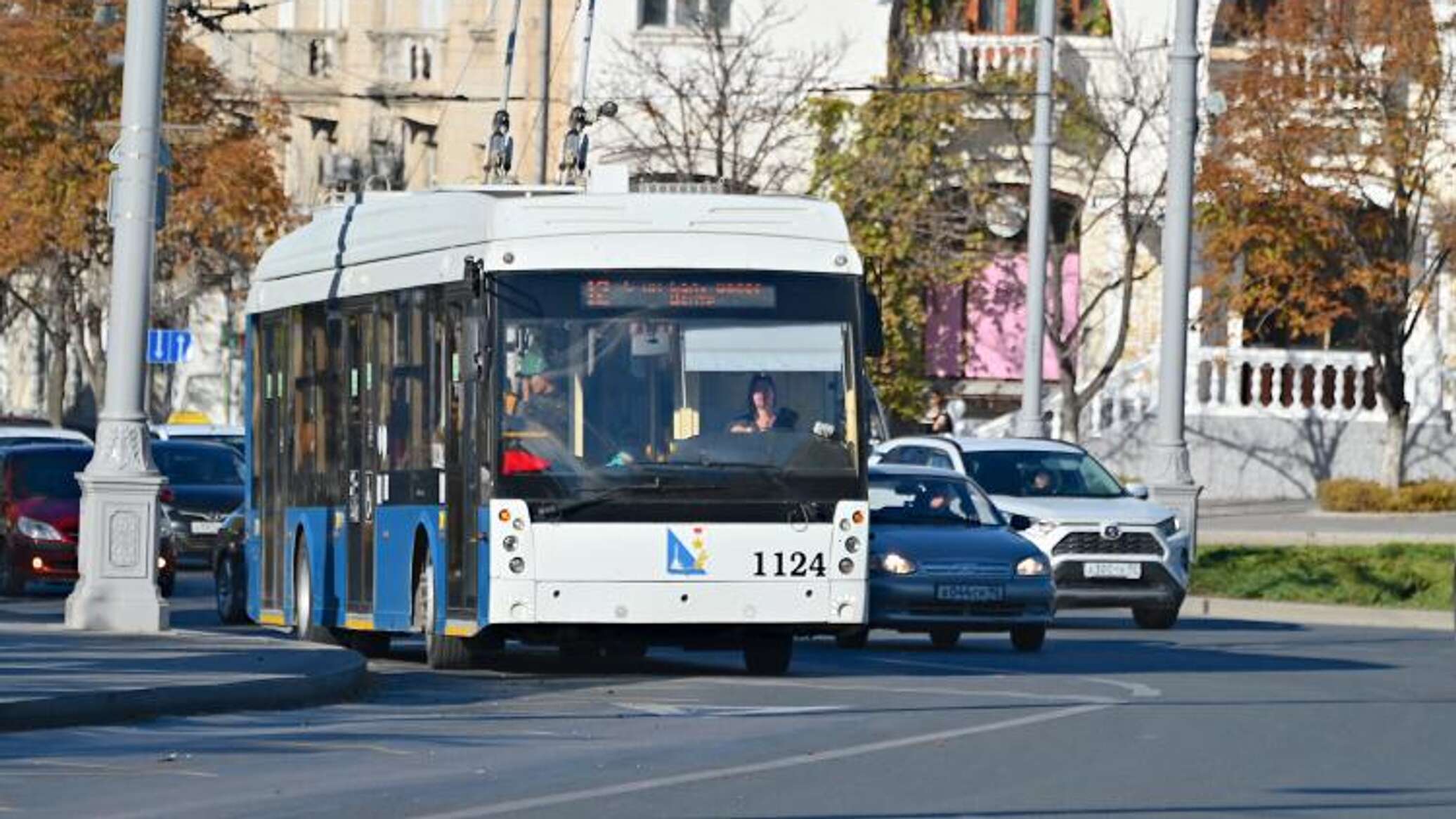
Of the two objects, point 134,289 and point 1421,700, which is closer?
point 1421,700

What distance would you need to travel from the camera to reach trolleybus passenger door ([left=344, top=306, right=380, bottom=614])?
2486cm

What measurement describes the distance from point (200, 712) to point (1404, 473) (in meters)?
32.6

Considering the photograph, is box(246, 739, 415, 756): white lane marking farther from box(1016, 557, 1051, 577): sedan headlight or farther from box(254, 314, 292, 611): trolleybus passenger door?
box(254, 314, 292, 611): trolleybus passenger door

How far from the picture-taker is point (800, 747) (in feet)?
57.2

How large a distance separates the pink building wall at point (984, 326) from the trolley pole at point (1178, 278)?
65.0 feet

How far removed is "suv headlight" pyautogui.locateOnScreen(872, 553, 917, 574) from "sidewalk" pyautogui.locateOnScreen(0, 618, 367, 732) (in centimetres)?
486

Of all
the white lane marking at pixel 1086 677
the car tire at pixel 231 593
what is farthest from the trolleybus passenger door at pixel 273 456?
the white lane marking at pixel 1086 677

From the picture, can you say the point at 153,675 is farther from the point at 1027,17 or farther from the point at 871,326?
the point at 1027,17

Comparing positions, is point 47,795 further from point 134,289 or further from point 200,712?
point 134,289

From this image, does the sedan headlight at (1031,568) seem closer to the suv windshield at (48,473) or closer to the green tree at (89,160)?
the suv windshield at (48,473)

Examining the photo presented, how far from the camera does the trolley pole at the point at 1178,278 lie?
111 feet

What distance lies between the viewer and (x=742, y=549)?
2209 cm

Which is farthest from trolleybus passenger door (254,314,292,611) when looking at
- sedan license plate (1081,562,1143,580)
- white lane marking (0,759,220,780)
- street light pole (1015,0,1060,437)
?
street light pole (1015,0,1060,437)

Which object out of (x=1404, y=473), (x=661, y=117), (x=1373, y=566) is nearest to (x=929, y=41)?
(x=661, y=117)
